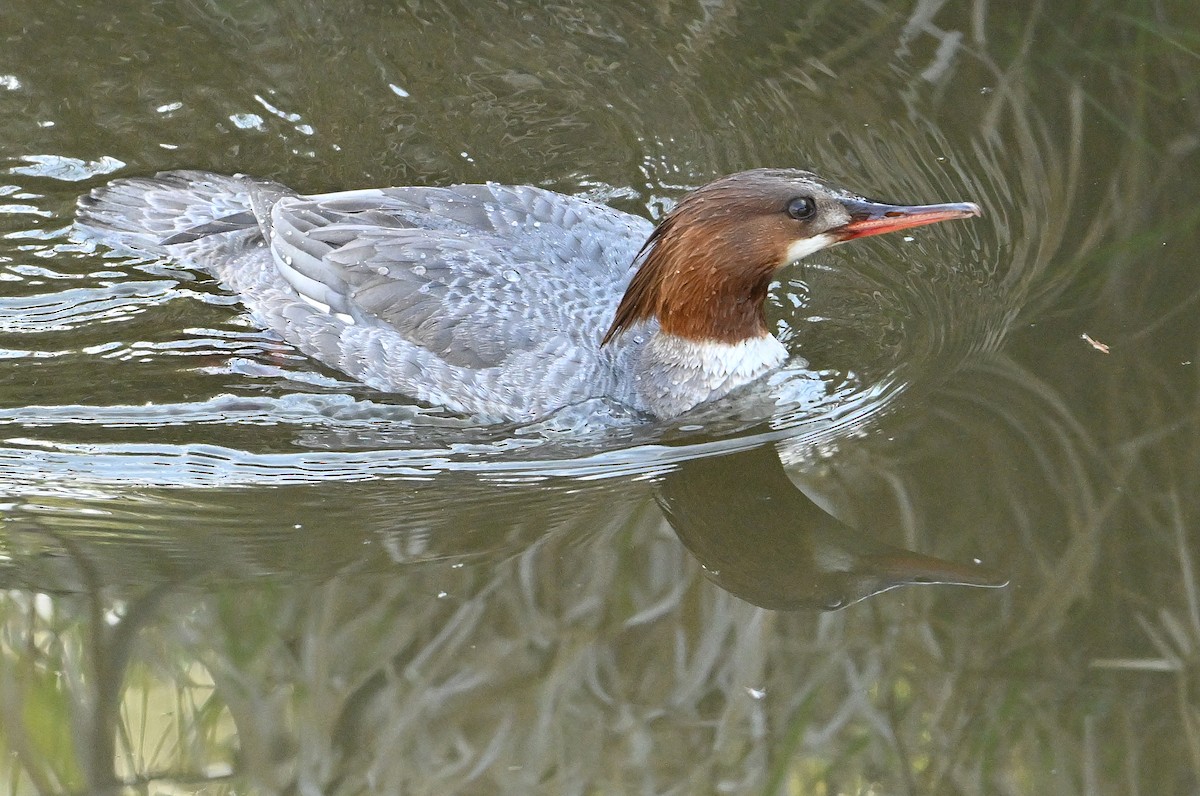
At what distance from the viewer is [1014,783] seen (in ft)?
13.9

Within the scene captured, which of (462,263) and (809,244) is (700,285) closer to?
(809,244)

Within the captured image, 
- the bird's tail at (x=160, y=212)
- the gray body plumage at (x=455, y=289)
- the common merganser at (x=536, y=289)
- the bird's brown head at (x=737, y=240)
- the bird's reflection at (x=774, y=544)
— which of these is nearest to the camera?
the bird's reflection at (x=774, y=544)

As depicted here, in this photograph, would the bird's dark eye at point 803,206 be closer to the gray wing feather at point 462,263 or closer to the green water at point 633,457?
the green water at point 633,457

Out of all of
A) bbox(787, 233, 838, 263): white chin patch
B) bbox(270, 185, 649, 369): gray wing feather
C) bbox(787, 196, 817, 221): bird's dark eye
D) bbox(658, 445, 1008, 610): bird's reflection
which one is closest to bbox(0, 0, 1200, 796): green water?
bbox(658, 445, 1008, 610): bird's reflection

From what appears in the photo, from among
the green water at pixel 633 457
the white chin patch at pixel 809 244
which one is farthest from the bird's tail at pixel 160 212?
the white chin patch at pixel 809 244

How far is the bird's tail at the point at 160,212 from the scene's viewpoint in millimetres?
6574

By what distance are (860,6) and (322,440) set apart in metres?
3.92

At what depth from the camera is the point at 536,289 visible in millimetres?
5832

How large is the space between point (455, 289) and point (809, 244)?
1.47m

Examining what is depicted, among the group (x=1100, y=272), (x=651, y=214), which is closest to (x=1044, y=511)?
(x=1100, y=272)

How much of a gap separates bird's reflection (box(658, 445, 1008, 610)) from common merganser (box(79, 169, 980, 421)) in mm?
→ 503

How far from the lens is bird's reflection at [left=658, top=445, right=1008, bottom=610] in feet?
15.9

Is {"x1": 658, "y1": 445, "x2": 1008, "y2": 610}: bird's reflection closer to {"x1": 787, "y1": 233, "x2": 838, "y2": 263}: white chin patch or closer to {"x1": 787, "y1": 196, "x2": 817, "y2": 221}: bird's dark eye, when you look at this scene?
{"x1": 787, "y1": 233, "x2": 838, "y2": 263}: white chin patch

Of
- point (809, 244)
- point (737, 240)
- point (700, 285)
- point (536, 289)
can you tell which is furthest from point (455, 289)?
point (809, 244)
